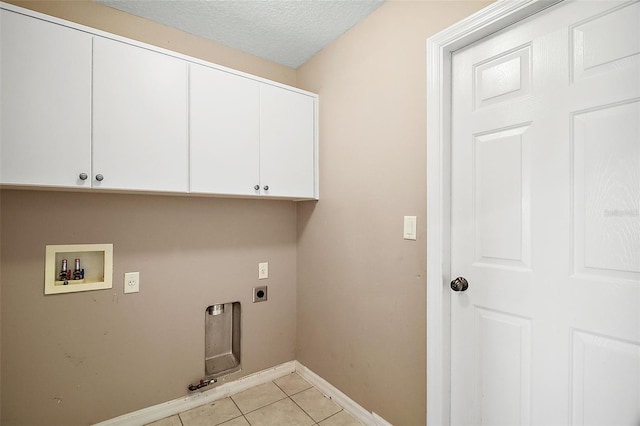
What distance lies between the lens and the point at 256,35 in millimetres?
2053

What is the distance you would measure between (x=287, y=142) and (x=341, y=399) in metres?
1.78

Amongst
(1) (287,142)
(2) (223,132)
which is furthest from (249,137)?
(1) (287,142)

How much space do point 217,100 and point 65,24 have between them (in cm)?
74

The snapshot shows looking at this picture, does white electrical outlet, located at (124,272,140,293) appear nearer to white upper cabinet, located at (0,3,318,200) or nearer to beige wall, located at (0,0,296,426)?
beige wall, located at (0,0,296,426)

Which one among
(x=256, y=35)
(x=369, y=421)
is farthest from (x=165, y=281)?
(x=256, y=35)

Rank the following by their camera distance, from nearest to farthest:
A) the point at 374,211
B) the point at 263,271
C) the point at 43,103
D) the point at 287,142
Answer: the point at 43,103, the point at 374,211, the point at 287,142, the point at 263,271

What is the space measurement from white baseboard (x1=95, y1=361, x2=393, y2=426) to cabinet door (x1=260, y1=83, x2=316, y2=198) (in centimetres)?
138

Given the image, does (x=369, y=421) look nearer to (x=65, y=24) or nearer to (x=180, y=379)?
(x=180, y=379)

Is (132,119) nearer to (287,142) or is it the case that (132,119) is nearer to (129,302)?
(287,142)

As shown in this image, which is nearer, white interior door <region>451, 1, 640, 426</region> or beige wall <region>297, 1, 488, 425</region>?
white interior door <region>451, 1, 640, 426</region>

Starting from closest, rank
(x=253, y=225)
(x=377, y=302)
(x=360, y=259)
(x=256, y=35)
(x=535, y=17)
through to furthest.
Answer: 1. (x=535, y=17)
2. (x=377, y=302)
3. (x=360, y=259)
4. (x=256, y=35)
5. (x=253, y=225)

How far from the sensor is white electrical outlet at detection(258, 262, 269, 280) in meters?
2.35

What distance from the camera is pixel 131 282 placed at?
186 centimetres

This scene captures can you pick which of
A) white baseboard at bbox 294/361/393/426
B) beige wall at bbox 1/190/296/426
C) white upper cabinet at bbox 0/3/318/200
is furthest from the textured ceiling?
white baseboard at bbox 294/361/393/426
